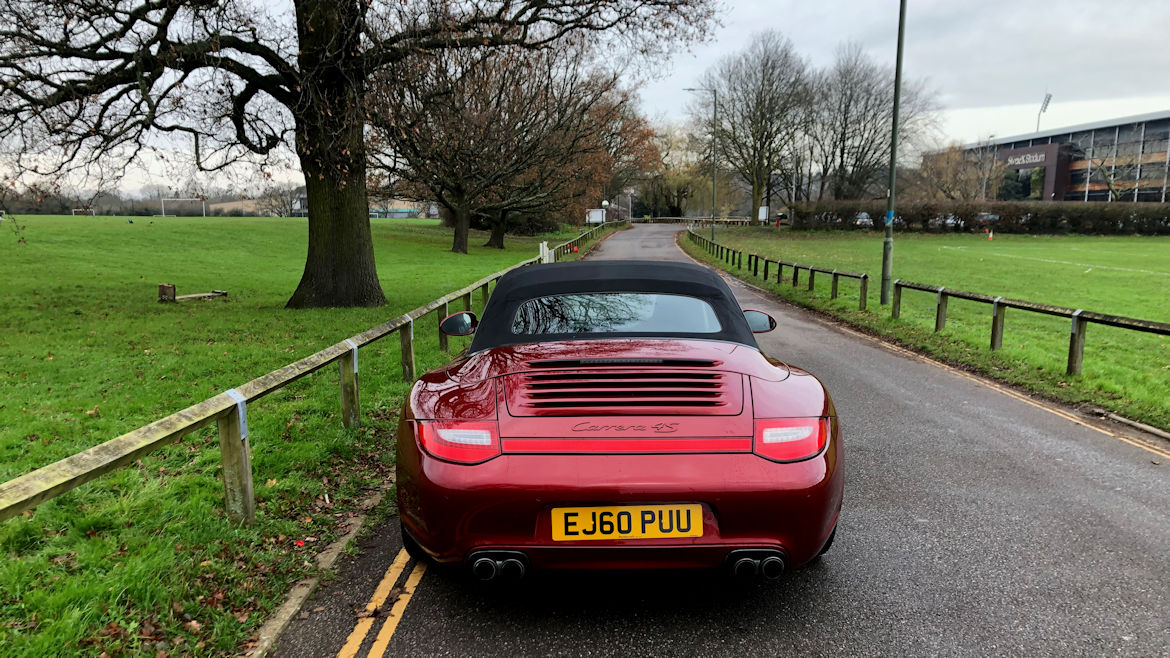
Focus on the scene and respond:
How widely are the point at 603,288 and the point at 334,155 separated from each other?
8.84m

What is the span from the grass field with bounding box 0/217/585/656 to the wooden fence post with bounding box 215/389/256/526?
0.35 ft

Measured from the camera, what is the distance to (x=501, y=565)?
2453 millimetres

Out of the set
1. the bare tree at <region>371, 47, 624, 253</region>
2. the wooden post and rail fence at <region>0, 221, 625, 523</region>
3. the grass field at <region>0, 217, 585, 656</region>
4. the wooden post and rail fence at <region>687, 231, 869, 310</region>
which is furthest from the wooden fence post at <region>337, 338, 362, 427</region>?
the bare tree at <region>371, 47, 624, 253</region>

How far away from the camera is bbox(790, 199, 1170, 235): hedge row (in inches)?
1731

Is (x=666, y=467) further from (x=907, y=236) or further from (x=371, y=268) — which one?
(x=907, y=236)

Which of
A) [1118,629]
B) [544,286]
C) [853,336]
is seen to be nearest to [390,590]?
[544,286]

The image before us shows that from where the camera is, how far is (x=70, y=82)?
1043 cm

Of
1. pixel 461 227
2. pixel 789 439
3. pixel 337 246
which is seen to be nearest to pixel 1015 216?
pixel 461 227

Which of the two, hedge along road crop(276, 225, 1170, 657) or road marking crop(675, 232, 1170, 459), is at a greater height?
hedge along road crop(276, 225, 1170, 657)

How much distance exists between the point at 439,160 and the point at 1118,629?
22607 millimetres

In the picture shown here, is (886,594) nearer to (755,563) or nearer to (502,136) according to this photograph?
(755,563)

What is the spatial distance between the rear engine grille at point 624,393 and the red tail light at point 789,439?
0.14m

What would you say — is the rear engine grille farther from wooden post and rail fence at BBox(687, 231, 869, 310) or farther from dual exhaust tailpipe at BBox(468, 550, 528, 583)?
wooden post and rail fence at BBox(687, 231, 869, 310)

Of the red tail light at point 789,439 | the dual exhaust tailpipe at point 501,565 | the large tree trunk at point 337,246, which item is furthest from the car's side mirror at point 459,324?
the large tree trunk at point 337,246
